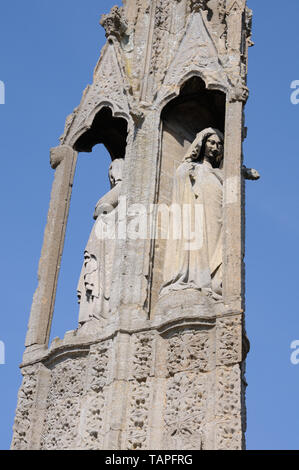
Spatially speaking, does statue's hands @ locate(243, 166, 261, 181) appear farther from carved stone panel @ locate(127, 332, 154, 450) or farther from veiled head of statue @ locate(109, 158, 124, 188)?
carved stone panel @ locate(127, 332, 154, 450)

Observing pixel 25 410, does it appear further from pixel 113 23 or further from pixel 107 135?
pixel 113 23

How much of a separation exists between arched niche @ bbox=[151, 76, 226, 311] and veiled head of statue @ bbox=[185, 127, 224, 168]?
0.29 m

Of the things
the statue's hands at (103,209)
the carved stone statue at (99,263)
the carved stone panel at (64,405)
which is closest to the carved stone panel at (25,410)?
the carved stone panel at (64,405)

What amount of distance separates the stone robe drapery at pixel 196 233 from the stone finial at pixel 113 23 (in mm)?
2636

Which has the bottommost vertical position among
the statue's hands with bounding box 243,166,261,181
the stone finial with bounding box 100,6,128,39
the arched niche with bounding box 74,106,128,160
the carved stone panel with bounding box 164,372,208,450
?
the carved stone panel with bounding box 164,372,208,450

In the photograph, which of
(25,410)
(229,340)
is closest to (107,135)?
(25,410)

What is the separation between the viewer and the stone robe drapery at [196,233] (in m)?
13.3

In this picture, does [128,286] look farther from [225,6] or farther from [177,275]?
[225,6]

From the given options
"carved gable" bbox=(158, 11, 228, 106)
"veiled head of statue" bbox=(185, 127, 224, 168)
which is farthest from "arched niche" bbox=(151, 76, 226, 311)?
"veiled head of statue" bbox=(185, 127, 224, 168)

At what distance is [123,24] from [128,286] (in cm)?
467

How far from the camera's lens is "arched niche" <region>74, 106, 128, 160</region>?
1586cm

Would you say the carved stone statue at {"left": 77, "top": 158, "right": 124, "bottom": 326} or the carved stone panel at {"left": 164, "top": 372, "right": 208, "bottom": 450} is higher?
the carved stone statue at {"left": 77, "top": 158, "right": 124, "bottom": 326}

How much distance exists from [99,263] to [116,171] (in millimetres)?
1639

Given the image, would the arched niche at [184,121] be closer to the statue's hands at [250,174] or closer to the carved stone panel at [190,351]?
the statue's hands at [250,174]
